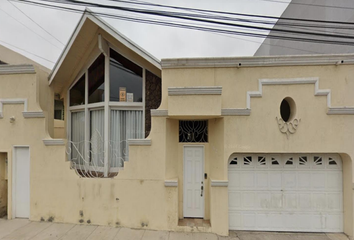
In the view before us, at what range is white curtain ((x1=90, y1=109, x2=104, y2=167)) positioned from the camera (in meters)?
5.63

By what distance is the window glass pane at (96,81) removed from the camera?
5930 mm

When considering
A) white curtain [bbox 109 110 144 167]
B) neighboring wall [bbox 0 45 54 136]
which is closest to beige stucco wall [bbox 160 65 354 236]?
white curtain [bbox 109 110 144 167]

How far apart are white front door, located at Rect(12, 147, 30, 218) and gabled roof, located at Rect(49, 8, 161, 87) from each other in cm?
261

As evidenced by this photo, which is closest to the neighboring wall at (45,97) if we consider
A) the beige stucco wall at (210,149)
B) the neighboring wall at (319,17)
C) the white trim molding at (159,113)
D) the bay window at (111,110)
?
the beige stucco wall at (210,149)

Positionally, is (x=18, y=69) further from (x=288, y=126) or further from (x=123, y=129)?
(x=288, y=126)

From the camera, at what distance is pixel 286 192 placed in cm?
460

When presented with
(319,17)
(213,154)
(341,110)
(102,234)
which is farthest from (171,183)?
(319,17)

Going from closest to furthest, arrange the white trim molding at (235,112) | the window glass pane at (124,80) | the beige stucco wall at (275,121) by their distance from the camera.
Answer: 1. the beige stucco wall at (275,121)
2. the white trim molding at (235,112)
3. the window glass pane at (124,80)

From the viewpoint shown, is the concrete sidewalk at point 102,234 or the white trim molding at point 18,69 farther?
the white trim molding at point 18,69

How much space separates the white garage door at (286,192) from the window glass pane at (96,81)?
4959 mm

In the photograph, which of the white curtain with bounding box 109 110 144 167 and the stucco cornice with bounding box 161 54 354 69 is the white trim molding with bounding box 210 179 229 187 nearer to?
the white curtain with bounding box 109 110 144 167

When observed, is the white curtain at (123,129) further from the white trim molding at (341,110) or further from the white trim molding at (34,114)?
the white trim molding at (341,110)

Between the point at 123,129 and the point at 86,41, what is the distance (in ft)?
10.2

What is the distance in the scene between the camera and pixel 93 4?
5379mm
